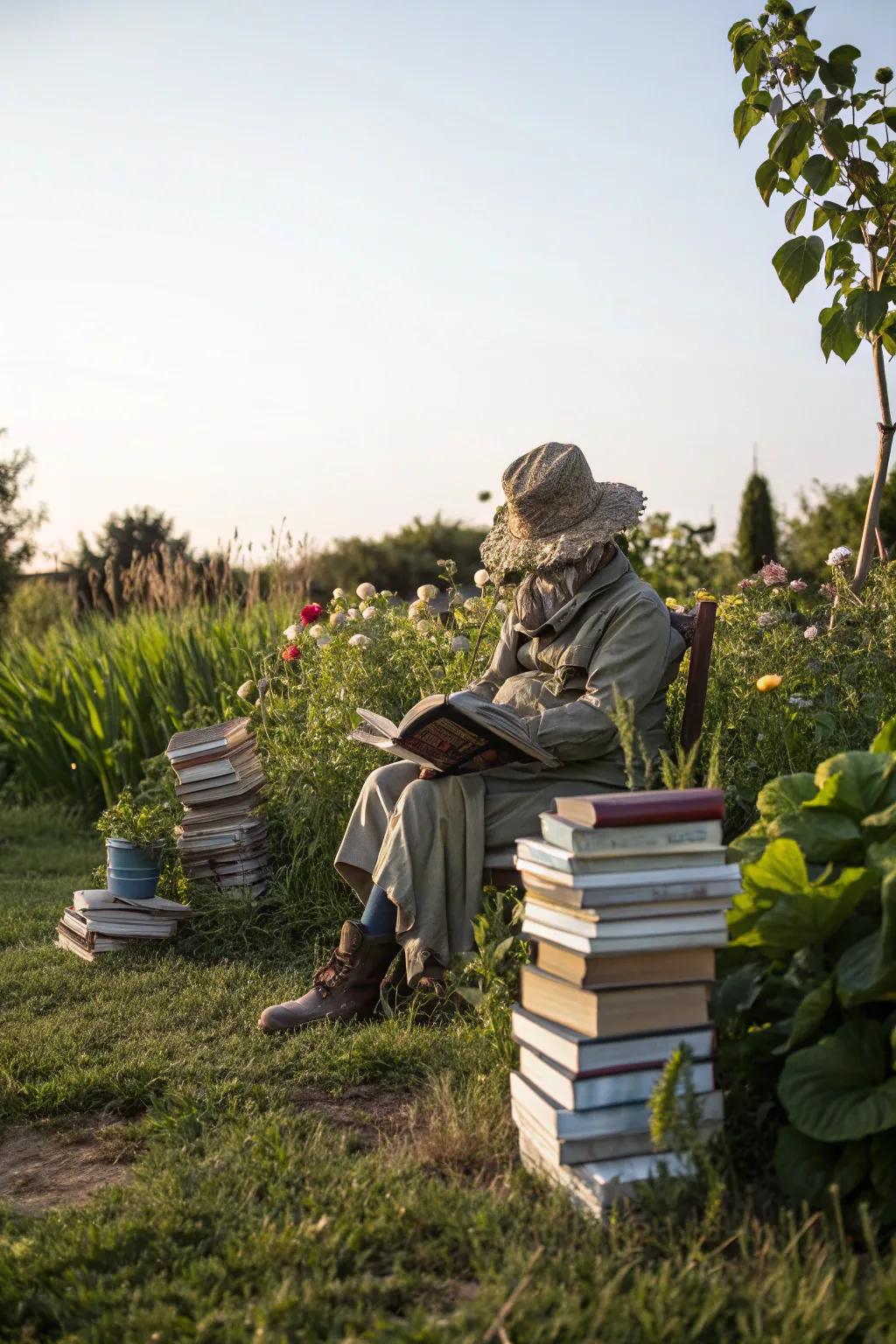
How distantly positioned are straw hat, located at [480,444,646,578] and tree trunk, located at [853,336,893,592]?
104 cm

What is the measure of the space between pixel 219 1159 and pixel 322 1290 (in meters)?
0.68

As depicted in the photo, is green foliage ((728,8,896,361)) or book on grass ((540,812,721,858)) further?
green foliage ((728,8,896,361))

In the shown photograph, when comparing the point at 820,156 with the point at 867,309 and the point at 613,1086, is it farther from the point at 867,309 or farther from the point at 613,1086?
the point at 613,1086

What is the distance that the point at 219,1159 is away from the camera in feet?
8.68

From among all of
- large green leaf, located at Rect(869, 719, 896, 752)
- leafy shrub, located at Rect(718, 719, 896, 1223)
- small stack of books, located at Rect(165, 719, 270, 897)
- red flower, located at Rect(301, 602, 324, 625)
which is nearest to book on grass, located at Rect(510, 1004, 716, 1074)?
leafy shrub, located at Rect(718, 719, 896, 1223)

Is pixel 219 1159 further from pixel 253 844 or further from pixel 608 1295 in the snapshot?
pixel 253 844

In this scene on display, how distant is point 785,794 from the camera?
8.66 feet

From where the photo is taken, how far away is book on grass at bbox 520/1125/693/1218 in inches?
88.0

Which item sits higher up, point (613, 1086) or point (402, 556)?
point (402, 556)

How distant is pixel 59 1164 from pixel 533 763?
1.71 metres

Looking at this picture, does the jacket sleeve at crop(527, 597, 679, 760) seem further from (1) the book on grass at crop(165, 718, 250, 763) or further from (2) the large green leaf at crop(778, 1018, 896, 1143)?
(1) the book on grass at crop(165, 718, 250, 763)

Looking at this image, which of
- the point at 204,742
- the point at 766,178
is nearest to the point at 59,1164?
the point at 204,742

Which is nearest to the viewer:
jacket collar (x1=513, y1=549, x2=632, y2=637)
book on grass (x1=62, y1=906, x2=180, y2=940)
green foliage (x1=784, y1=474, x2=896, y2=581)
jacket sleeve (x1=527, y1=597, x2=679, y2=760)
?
jacket sleeve (x1=527, y1=597, x2=679, y2=760)

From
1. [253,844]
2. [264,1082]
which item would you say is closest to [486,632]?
[253,844]
